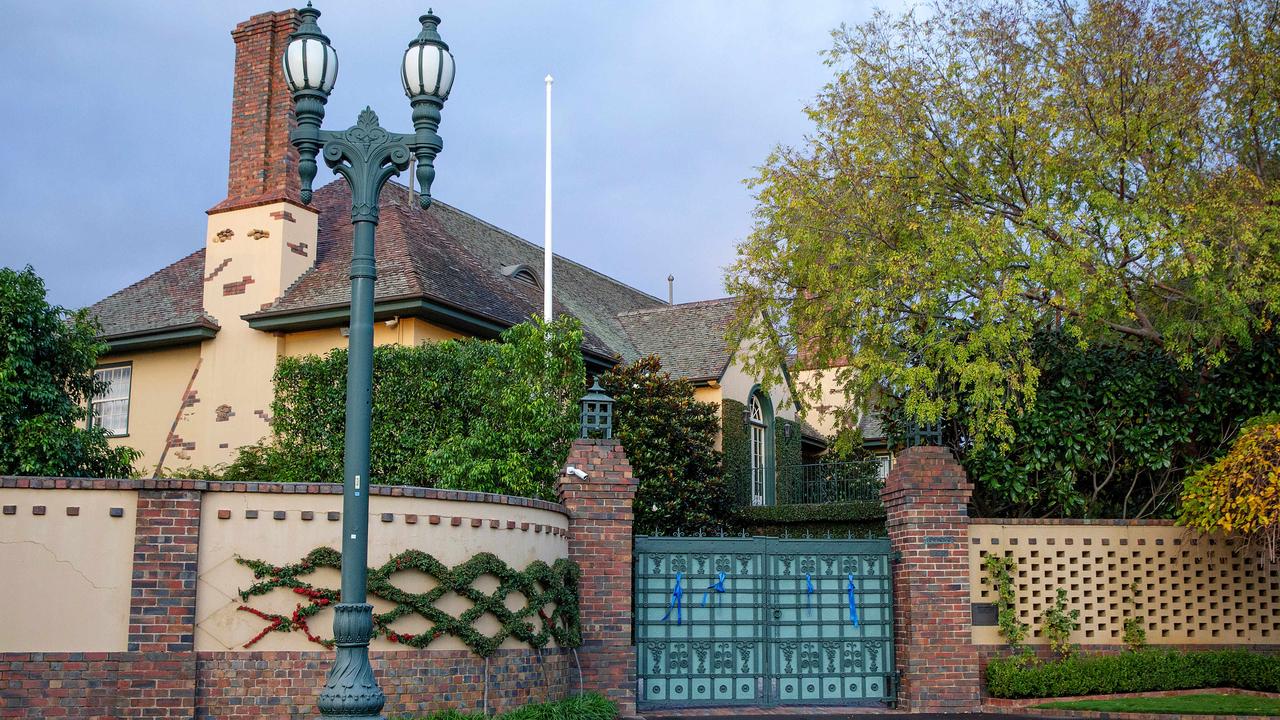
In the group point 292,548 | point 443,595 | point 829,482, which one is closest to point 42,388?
point 292,548

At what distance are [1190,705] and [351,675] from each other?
9.94 m

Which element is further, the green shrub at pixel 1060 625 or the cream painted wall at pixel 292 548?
the green shrub at pixel 1060 625

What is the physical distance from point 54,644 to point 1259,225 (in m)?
13.9

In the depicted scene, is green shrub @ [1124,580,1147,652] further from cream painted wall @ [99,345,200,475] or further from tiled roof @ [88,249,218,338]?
cream painted wall @ [99,345,200,475]

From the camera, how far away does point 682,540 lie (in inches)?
567

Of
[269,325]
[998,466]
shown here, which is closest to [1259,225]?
[998,466]

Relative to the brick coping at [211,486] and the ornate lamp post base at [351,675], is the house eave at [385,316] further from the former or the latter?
the ornate lamp post base at [351,675]

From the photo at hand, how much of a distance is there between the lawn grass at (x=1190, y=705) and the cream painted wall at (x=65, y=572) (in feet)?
33.1

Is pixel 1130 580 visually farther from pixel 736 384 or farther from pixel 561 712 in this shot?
pixel 736 384

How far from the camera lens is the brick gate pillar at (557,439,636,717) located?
44.6ft

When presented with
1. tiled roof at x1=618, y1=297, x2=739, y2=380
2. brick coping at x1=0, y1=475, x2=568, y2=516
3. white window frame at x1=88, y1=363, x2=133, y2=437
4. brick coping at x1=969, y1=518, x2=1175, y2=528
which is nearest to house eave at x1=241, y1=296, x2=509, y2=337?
white window frame at x1=88, y1=363, x2=133, y2=437

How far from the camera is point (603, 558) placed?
45.4 feet

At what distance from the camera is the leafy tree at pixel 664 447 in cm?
2195

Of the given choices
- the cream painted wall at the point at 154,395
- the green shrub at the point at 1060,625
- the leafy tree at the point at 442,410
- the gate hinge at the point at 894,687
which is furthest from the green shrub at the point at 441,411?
the green shrub at the point at 1060,625
